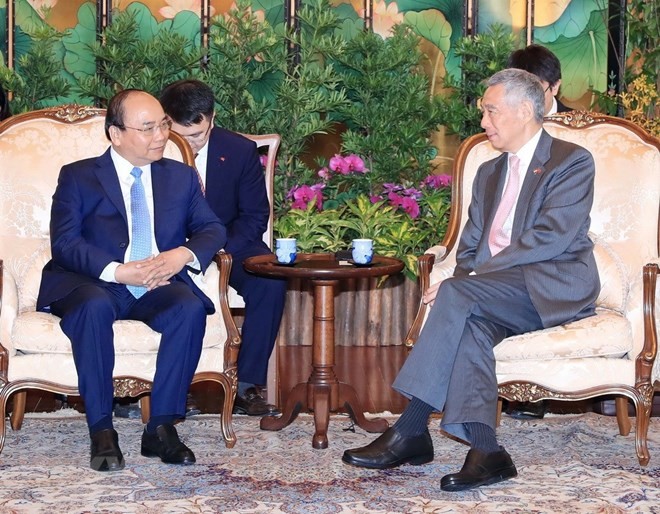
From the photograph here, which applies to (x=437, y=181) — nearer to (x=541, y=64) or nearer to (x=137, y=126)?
(x=541, y=64)

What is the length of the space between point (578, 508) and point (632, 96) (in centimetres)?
378

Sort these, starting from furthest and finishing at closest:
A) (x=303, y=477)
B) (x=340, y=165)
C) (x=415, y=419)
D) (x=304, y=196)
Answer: (x=340, y=165), (x=304, y=196), (x=415, y=419), (x=303, y=477)

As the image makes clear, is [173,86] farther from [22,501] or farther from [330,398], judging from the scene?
[22,501]

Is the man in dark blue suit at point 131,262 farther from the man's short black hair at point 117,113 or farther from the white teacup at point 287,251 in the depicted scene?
the white teacup at point 287,251

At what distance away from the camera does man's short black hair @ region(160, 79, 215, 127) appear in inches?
189

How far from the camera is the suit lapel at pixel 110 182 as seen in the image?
4215 millimetres

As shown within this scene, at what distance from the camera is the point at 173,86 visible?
486 centimetres

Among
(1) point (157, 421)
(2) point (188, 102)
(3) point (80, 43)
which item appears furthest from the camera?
(3) point (80, 43)

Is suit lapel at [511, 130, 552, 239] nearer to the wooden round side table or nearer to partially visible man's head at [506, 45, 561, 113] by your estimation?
the wooden round side table

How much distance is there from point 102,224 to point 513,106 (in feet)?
5.12

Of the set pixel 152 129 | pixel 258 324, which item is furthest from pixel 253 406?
pixel 152 129

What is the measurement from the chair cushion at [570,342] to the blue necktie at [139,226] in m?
1.33

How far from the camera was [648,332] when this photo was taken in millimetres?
3938

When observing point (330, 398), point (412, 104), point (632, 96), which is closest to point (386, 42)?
point (412, 104)
